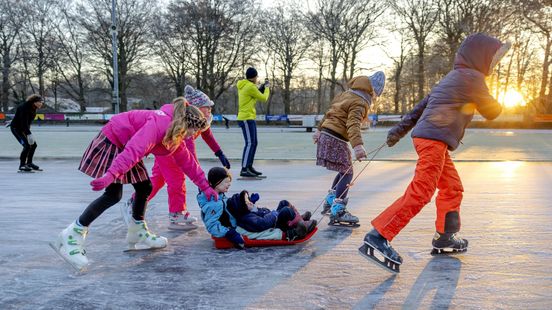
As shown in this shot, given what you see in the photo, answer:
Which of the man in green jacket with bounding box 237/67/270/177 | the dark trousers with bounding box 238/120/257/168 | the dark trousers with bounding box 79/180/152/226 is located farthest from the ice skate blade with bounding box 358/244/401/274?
the dark trousers with bounding box 238/120/257/168

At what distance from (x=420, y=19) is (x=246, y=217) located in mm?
35243

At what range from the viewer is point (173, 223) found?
4.79 meters

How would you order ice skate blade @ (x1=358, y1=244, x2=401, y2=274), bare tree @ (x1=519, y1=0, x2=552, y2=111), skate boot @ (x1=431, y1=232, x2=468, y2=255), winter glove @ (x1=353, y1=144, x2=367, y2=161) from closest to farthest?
ice skate blade @ (x1=358, y1=244, x2=401, y2=274) < skate boot @ (x1=431, y1=232, x2=468, y2=255) < winter glove @ (x1=353, y1=144, x2=367, y2=161) < bare tree @ (x1=519, y1=0, x2=552, y2=111)

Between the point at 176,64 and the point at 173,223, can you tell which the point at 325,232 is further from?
the point at 176,64

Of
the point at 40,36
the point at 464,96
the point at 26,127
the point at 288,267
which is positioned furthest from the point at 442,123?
the point at 40,36

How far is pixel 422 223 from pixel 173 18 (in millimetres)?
36903

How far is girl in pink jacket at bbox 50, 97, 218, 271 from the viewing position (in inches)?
132

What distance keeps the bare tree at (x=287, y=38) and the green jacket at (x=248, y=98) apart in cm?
3111

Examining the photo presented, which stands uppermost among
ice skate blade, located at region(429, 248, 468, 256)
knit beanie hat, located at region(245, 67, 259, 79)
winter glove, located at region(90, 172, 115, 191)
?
A: knit beanie hat, located at region(245, 67, 259, 79)

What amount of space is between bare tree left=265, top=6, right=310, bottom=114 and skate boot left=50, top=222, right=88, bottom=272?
119ft

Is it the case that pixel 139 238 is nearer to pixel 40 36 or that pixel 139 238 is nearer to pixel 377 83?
pixel 377 83

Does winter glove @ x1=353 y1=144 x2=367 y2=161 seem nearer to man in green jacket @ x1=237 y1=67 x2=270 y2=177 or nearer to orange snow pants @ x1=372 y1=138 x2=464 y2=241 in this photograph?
orange snow pants @ x1=372 y1=138 x2=464 y2=241

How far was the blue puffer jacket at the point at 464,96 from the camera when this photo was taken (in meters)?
3.38

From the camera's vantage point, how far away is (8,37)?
43.0m
